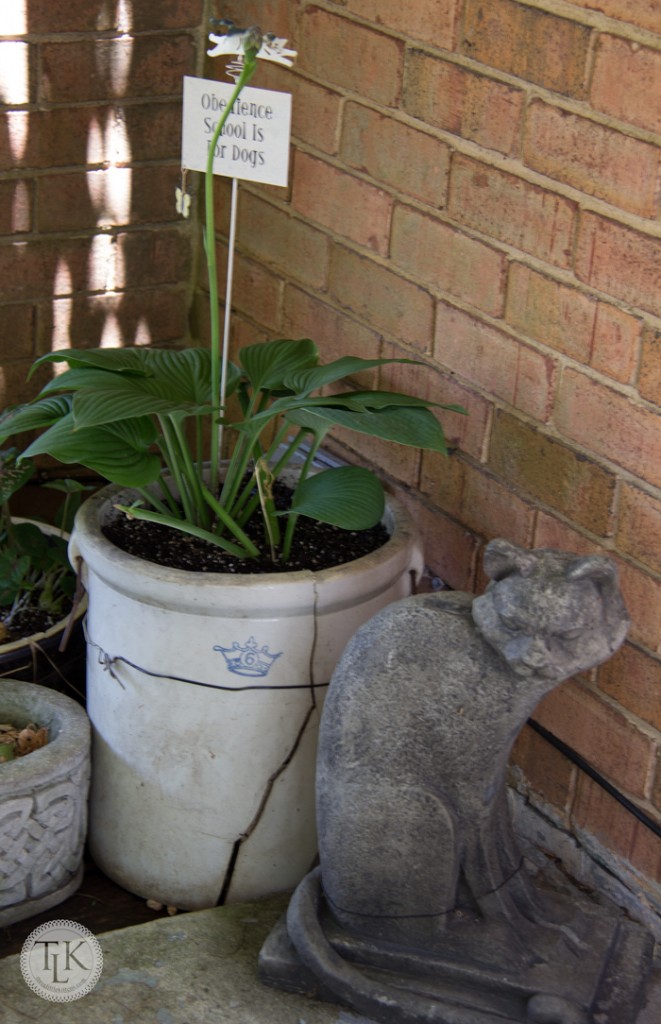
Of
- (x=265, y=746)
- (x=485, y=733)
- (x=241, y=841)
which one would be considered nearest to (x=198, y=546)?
(x=265, y=746)

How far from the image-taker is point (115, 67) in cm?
228

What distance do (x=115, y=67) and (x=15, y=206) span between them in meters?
0.29

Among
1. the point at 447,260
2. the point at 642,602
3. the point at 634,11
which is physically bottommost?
the point at 642,602

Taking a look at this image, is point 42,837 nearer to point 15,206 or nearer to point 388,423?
point 388,423

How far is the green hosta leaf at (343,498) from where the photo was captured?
1750mm

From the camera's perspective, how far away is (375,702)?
5.05 ft

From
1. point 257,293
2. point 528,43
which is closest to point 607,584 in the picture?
point 528,43

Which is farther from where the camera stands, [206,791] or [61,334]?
[61,334]

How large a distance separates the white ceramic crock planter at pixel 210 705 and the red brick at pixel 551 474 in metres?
0.16

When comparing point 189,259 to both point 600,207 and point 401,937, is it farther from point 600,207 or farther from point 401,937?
point 401,937

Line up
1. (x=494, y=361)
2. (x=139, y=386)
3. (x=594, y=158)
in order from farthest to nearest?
(x=494, y=361), (x=139, y=386), (x=594, y=158)

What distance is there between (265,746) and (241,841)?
15 cm

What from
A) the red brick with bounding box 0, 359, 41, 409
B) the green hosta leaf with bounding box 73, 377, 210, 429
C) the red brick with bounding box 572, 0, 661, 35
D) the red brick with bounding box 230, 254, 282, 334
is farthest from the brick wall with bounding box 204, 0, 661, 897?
the red brick with bounding box 0, 359, 41, 409

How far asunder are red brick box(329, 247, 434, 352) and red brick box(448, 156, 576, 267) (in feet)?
0.53
